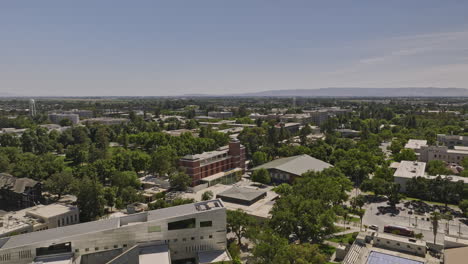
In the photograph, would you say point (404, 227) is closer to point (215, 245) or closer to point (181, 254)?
point (215, 245)

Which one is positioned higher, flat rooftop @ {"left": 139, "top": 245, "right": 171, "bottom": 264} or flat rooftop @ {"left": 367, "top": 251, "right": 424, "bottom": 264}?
flat rooftop @ {"left": 139, "top": 245, "right": 171, "bottom": 264}

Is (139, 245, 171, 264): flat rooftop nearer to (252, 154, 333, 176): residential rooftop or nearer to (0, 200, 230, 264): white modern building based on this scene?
(0, 200, 230, 264): white modern building

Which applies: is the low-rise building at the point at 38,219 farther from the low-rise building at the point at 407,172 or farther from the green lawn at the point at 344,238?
the low-rise building at the point at 407,172

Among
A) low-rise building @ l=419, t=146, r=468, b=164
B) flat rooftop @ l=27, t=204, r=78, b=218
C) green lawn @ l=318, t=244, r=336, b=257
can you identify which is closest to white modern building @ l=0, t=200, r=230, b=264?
flat rooftop @ l=27, t=204, r=78, b=218

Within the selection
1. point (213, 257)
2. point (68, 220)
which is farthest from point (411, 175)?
point (68, 220)

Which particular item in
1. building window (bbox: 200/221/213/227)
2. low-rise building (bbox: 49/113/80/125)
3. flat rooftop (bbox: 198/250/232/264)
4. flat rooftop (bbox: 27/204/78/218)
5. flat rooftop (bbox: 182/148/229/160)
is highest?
low-rise building (bbox: 49/113/80/125)

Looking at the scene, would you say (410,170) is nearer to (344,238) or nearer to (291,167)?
(291,167)

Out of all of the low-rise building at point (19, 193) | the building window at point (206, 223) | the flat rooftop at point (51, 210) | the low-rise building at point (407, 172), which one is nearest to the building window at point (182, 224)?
the building window at point (206, 223)
